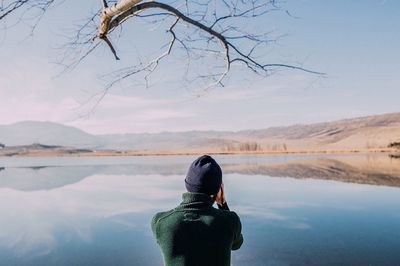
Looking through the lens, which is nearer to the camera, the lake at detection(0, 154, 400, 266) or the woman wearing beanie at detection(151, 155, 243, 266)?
the woman wearing beanie at detection(151, 155, 243, 266)

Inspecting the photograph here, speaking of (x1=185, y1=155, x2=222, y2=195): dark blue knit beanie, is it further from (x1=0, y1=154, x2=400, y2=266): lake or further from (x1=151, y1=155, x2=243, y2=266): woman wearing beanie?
(x1=0, y1=154, x2=400, y2=266): lake

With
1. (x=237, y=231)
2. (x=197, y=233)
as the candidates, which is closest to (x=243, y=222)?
(x=237, y=231)

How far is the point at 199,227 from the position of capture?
1.83m

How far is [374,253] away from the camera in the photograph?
5293 mm

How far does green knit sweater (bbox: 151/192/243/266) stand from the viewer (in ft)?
6.03

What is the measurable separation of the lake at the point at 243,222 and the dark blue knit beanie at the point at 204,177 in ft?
11.5

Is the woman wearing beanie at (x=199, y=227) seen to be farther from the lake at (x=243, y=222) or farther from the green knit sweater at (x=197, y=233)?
the lake at (x=243, y=222)

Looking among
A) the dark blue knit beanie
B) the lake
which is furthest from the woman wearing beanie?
the lake

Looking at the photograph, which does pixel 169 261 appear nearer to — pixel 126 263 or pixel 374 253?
pixel 126 263

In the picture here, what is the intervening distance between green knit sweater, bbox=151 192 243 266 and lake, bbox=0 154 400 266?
346cm

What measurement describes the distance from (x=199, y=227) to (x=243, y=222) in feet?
19.2

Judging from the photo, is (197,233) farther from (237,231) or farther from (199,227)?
(237,231)

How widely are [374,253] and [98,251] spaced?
3441 millimetres

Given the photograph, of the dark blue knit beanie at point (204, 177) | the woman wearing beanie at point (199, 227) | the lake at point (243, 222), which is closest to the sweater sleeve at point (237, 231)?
the woman wearing beanie at point (199, 227)
